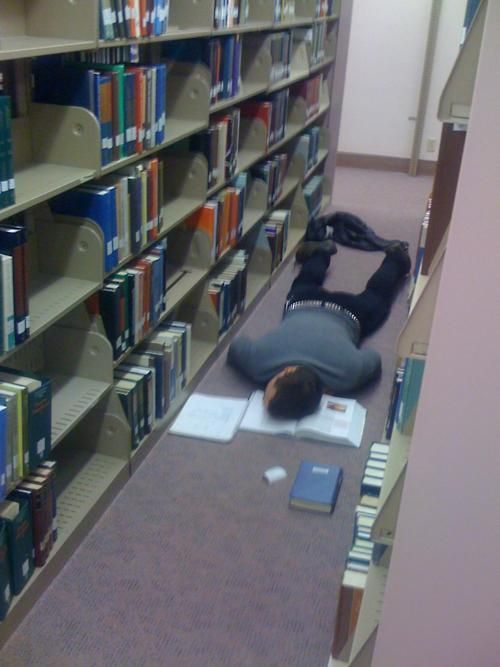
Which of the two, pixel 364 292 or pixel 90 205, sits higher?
pixel 90 205

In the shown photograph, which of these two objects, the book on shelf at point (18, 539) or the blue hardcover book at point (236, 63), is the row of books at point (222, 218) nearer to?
the blue hardcover book at point (236, 63)

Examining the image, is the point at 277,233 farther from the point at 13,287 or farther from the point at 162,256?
the point at 13,287

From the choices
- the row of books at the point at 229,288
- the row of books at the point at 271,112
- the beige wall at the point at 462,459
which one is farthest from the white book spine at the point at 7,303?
the row of books at the point at 271,112

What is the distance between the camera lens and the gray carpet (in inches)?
71.8

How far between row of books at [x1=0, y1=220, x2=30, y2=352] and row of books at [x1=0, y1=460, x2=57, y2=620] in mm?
368

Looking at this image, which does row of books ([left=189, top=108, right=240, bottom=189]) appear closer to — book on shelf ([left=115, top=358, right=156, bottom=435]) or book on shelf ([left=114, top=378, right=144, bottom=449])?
book on shelf ([left=115, top=358, right=156, bottom=435])

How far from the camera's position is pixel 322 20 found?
175 inches

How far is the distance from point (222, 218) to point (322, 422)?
938 mm

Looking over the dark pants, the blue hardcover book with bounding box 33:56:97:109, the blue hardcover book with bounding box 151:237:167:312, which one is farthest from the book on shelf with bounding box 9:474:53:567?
the dark pants

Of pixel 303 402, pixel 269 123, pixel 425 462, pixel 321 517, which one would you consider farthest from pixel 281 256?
pixel 425 462

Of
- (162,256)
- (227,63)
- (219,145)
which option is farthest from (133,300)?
(227,63)

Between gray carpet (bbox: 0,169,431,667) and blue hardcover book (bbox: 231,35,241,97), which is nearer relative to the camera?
gray carpet (bbox: 0,169,431,667)

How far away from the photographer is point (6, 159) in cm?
157

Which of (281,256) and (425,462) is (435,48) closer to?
(281,256)
